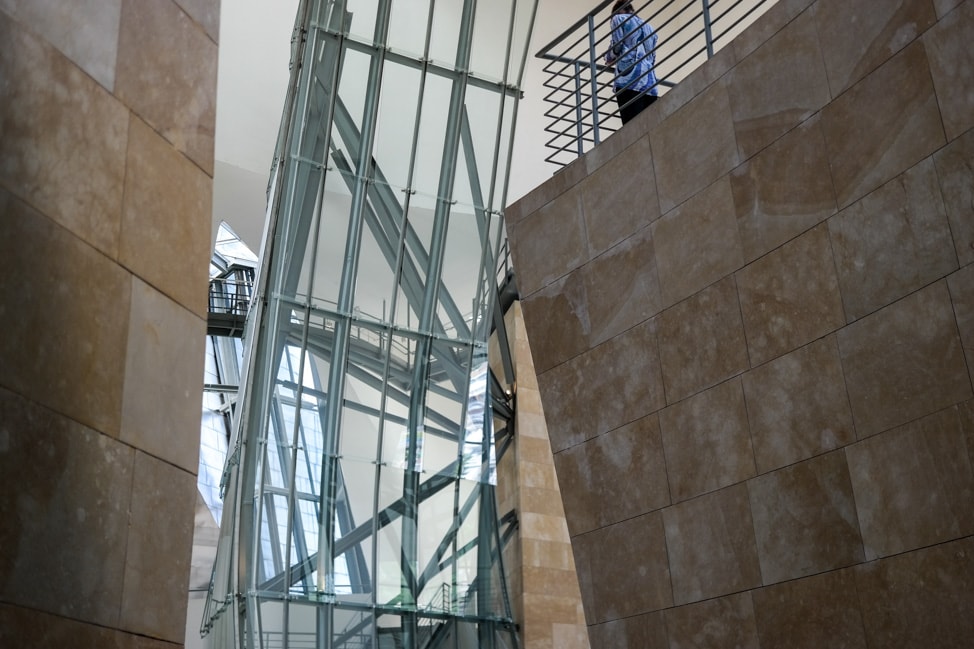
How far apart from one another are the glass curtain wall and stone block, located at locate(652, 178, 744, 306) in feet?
13.2

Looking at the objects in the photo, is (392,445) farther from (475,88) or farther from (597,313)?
(475,88)

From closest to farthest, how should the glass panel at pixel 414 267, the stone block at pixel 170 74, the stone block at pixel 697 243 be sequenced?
1. the stone block at pixel 170 74
2. the stone block at pixel 697 243
3. the glass panel at pixel 414 267

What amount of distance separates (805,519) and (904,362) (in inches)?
55.8

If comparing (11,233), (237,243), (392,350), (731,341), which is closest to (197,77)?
(11,233)

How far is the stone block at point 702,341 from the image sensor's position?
29.0 ft

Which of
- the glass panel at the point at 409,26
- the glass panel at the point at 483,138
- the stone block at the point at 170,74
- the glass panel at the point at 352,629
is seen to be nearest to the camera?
the stone block at the point at 170,74

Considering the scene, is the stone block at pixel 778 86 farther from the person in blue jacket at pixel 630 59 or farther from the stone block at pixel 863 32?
the person in blue jacket at pixel 630 59

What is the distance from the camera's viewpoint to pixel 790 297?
8.33 metres

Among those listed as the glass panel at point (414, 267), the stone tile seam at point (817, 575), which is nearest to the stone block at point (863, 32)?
the stone tile seam at point (817, 575)

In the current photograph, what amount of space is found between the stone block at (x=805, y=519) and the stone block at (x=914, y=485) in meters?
0.14

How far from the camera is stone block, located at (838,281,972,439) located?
23.0 feet

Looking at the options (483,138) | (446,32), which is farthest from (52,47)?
(483,138)

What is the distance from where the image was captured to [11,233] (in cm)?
409

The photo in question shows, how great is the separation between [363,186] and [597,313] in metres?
3.97
